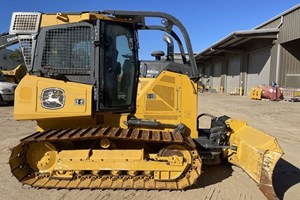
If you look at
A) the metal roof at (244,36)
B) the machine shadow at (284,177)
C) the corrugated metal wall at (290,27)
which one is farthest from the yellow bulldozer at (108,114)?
the metal roof at (244,36)

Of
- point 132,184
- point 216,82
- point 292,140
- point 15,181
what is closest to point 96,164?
point 132,184

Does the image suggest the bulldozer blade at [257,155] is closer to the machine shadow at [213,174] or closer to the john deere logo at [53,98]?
the machine shadow at [213,174]

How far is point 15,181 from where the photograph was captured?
4.73 m

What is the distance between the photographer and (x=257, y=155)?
435 centimetres

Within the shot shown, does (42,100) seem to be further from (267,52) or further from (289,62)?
(267,52)

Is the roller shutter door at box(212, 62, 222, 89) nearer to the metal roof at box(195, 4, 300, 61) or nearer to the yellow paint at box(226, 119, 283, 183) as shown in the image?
the metal roof at box(195, 4, 300, 61)

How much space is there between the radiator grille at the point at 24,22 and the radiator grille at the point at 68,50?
0.87ft

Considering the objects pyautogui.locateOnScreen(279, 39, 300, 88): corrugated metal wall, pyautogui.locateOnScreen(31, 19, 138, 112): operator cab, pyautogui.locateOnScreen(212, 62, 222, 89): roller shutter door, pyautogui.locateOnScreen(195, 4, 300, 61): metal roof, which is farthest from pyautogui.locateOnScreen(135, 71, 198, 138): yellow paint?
pyautogui.locateOnScreen(212, 62, 222, 89): roller shutter door

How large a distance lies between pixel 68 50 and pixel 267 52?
82.0ft

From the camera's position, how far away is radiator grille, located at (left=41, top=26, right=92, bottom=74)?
470 cm

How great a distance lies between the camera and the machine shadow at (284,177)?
464 centimetres

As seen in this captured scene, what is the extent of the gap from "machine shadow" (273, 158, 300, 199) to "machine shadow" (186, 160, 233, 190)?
82cm

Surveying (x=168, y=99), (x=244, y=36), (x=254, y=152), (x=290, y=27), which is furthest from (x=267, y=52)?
(x=254, y=152)

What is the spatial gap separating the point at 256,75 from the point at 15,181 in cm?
2754
